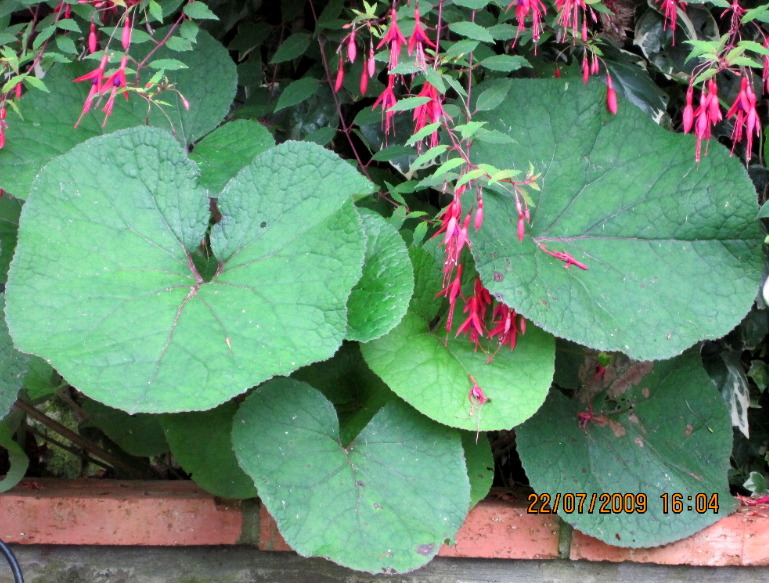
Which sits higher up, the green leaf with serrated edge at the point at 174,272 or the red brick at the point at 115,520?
the green leaf with serrated edge at the point at 174,272

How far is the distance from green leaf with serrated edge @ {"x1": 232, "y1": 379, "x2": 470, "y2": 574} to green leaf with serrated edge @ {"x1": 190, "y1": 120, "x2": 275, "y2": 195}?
0.35 meters

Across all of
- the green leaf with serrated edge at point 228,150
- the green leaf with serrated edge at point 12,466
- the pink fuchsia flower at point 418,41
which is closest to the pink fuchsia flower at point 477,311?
the pink fuchsia flower at point 418,41

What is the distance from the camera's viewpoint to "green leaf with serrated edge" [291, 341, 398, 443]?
1.18 metres

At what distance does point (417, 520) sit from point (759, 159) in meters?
1.07

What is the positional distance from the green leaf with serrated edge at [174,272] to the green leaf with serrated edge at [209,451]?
0.28 metres

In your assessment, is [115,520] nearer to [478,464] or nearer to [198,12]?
[478,464]

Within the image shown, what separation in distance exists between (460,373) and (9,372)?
0.65 meters

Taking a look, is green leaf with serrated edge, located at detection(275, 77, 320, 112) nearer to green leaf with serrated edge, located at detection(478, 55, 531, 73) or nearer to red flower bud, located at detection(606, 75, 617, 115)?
green leaf with serrated edge, located at detection(478, 55, 531, 73)

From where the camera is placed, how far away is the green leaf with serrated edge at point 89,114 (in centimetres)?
112

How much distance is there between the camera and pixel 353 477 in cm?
100

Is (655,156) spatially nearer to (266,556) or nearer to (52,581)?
(266,556)

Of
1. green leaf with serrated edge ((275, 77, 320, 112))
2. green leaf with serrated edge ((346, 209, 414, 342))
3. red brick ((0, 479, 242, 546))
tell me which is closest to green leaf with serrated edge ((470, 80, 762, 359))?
green leaf with serrated edge ((346, 209, 414, 342))

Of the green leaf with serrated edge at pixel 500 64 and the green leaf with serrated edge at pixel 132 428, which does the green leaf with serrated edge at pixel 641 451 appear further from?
the green leaf with serrated edge at pixel 132 428

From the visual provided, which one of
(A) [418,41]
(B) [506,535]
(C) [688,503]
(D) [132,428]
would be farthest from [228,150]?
(C) [688,503]
